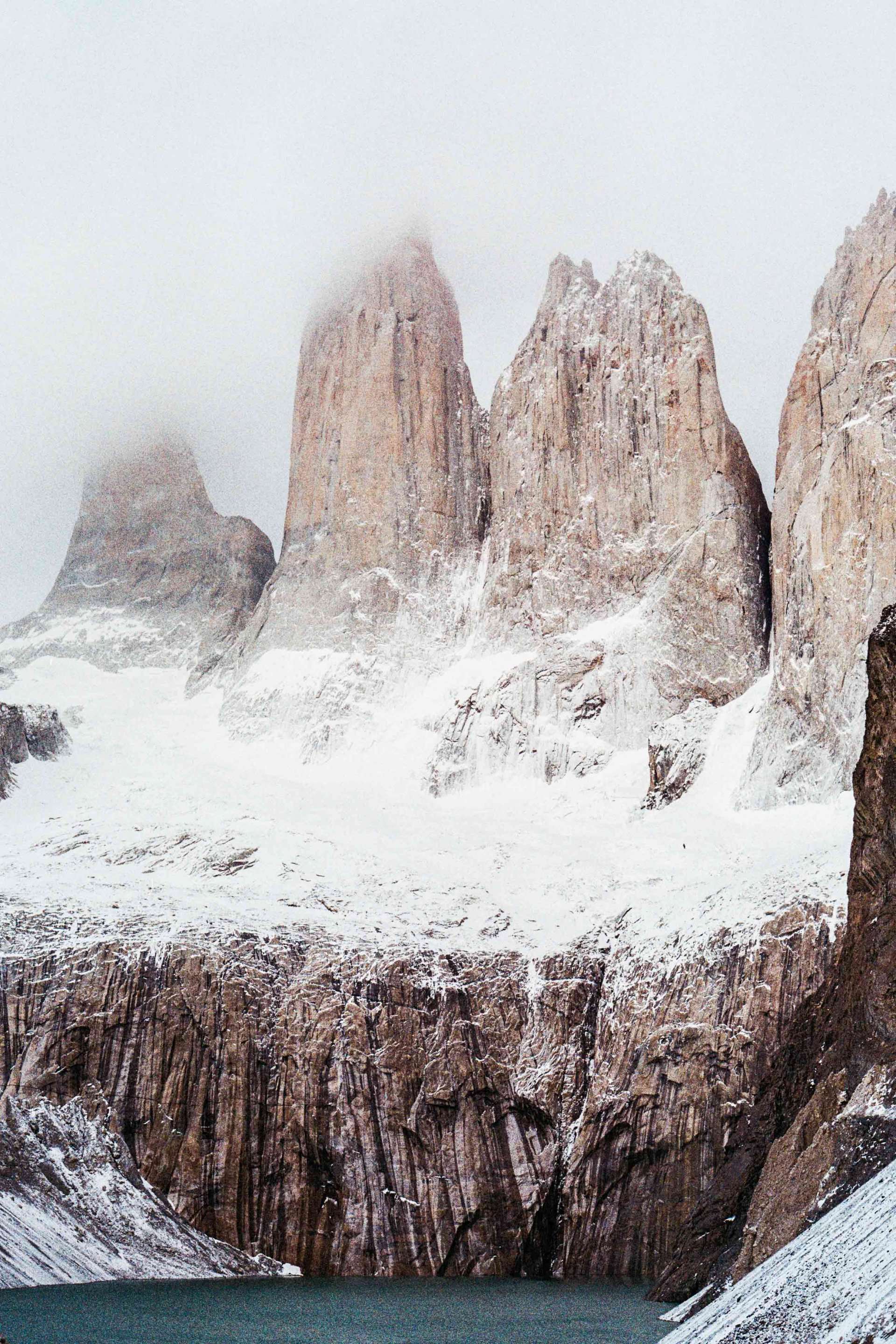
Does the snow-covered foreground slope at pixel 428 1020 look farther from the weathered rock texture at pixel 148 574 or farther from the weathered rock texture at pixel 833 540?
the weathered rock texture at pixel 148 574

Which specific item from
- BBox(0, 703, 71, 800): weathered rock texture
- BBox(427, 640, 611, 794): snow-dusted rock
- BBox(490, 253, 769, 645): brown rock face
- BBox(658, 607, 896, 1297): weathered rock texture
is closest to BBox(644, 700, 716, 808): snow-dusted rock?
BBox(427, 640, 611, 794): snow-dusted rock

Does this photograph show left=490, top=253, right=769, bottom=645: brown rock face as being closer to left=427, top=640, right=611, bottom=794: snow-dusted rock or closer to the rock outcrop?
left=427, top=640, right=611, bottom=794: snow-dusted rock

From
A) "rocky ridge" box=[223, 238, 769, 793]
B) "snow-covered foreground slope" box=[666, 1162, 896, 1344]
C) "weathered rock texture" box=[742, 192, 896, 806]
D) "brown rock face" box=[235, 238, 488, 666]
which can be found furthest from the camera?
"brown rock face" box=[235, 238, 488, 666]

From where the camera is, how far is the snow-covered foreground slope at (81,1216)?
174ft

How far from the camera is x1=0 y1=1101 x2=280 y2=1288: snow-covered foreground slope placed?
53.2 metres

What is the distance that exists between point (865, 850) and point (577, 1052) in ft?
108

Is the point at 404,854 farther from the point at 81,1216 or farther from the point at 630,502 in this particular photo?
the point at 630,502

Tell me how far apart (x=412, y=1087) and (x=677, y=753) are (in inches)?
1247

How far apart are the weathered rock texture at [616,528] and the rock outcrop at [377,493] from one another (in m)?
4.79

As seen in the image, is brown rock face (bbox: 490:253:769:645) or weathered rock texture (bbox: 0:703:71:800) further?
brown rock face (bbox: 490:253:769:645)

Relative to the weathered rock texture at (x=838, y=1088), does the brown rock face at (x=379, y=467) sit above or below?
above

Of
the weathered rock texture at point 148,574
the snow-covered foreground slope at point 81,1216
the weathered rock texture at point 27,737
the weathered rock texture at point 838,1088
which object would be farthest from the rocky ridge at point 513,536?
the weathered rock texture at point 838,1088

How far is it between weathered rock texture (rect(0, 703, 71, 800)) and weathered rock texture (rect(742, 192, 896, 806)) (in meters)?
50.1

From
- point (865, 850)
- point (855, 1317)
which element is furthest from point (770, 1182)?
point (855, 1317)
